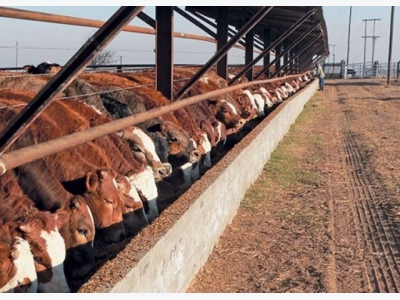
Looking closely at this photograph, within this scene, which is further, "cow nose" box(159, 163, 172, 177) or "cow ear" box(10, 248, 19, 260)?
"cow nose" box(159, 163, 172, 177)

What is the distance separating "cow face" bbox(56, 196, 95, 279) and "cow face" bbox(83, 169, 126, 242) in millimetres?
348

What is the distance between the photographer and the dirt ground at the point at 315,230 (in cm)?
470

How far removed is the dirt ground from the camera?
4.70m

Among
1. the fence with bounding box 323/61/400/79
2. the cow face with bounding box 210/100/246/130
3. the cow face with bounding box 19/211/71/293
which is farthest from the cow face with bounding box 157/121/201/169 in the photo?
the fence with bounding box 323/61/400/79

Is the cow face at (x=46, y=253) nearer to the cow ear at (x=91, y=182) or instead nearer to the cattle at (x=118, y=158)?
the cow ear at (x=91, y=182)

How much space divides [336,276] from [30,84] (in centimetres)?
472

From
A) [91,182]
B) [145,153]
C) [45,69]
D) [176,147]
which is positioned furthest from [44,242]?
[45,69]

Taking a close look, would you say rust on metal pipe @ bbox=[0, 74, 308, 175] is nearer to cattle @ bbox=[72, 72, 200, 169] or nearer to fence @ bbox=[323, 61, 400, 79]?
cattle @ bbox=[72, 72, 200, 169]

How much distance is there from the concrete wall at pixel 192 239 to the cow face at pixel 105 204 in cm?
75

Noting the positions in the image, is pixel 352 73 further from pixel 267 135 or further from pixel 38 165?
pixel 38 165

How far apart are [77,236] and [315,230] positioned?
2639 mm

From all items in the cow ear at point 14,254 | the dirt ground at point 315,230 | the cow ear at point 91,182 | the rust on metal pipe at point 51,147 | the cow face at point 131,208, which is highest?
the rust on metal pipe at point 51,147

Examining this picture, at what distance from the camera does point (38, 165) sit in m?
4.79

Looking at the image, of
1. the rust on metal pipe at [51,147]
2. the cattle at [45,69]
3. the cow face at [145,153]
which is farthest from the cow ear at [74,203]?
the cattle at [45,69]
